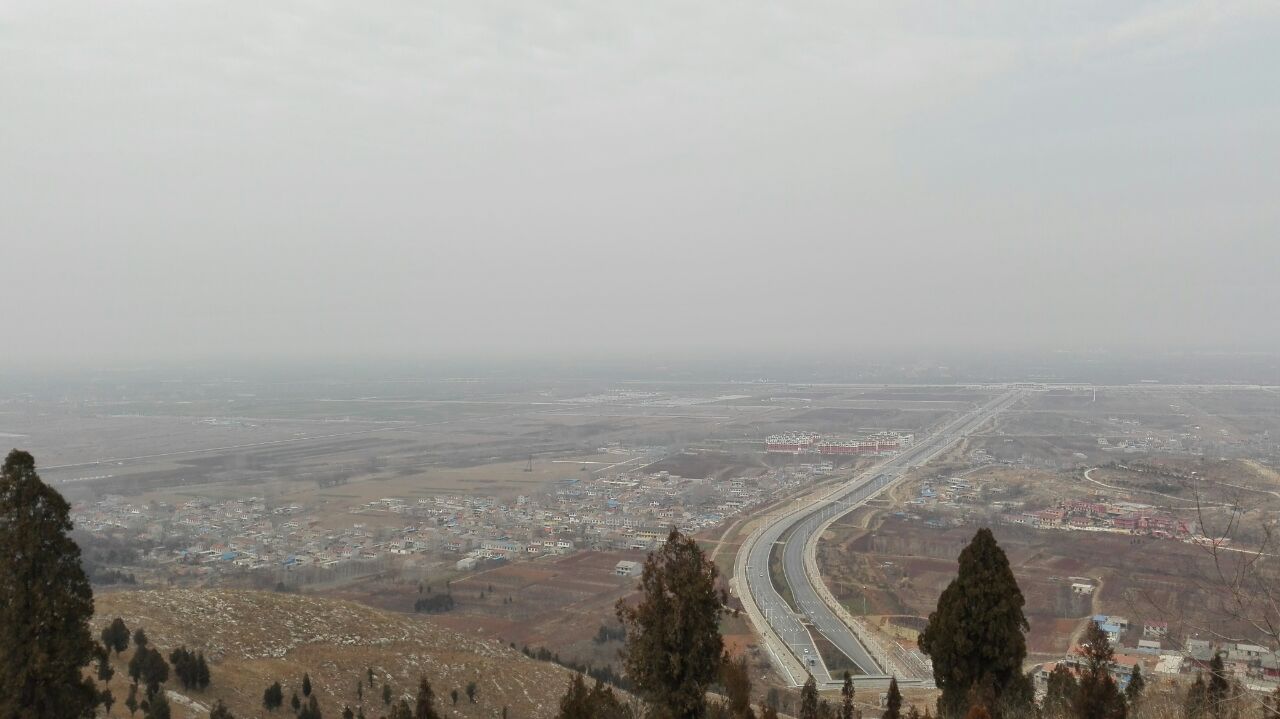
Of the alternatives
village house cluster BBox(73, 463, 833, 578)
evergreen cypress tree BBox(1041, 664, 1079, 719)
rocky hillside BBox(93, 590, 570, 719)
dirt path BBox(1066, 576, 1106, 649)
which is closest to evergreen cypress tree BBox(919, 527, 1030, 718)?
evergreen cypress tree BBox(1041, 664, 1079, 719)

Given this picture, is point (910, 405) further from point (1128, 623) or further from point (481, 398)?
point (1128, 623)

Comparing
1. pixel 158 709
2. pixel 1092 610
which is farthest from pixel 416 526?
pixel 1092 610

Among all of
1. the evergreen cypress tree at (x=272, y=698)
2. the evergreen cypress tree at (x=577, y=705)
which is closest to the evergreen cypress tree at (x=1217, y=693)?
the evergreen cypress tree at (x=577, y=705)

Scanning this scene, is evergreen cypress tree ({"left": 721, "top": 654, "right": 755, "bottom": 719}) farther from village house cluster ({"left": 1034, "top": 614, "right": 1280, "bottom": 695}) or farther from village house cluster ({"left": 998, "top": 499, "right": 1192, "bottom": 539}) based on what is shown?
village house cluster ({"left": 998, "top": 499, "right": 1192, "bottom": 539})

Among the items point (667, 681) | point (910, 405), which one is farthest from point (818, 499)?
point (910, 405)

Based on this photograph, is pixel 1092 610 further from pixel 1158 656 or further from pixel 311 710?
pixel 311 710
